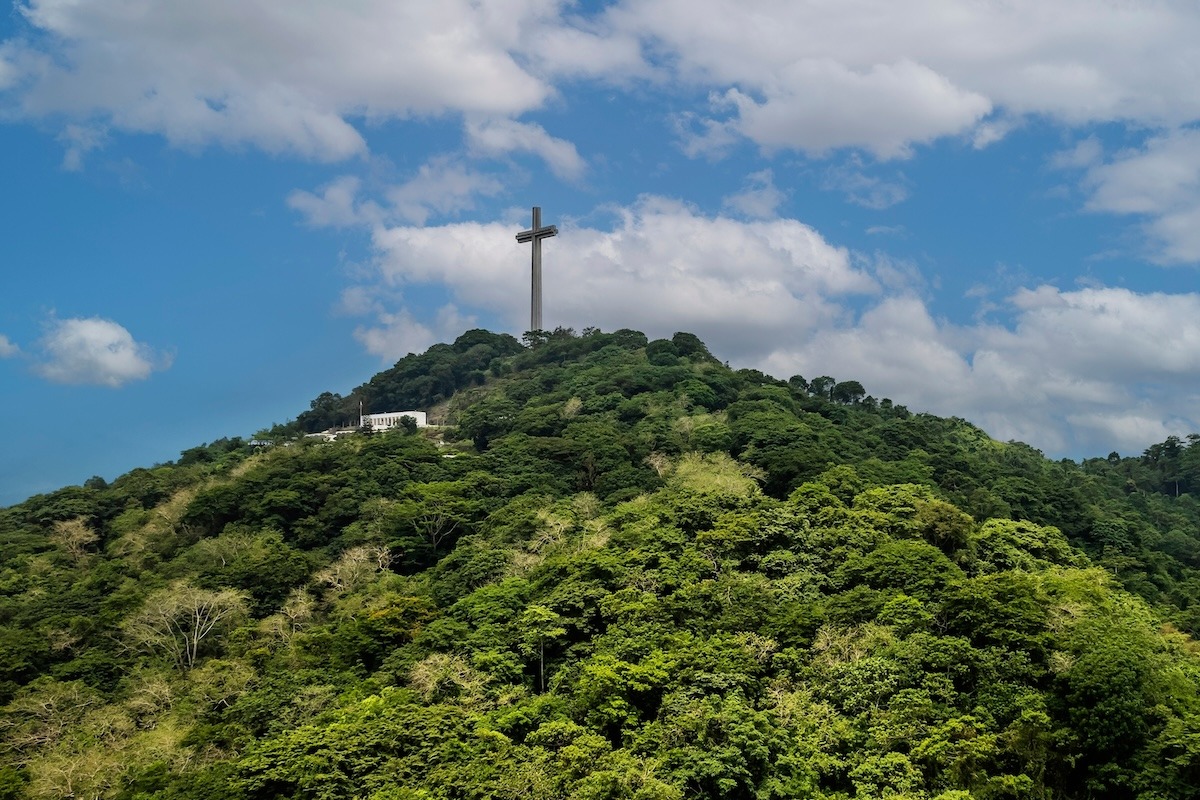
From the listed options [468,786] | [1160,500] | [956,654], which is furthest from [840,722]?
[1160,500]

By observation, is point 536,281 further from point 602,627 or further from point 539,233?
point 602,627

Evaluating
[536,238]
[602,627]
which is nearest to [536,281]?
[536,238]

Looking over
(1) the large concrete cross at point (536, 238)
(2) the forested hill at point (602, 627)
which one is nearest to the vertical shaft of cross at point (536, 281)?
(1) the large concrete cross at point (536, 238)

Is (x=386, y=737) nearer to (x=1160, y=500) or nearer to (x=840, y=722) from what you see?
(x=840, y=722)

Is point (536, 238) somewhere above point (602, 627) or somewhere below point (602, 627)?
above

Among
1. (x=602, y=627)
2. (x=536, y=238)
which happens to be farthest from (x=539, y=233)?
(x=602, y=627)

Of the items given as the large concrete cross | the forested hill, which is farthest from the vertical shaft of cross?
the forested hill

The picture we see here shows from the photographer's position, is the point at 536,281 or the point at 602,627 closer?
the point at 602,627

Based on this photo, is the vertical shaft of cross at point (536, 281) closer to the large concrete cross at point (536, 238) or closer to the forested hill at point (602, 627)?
the large concrete cross at point (536, 238)

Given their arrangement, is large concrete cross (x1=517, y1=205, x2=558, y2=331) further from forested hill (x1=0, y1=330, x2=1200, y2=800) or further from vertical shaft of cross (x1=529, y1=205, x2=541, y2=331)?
forested hill (x1=0, y1=330, x2=1200, y2=800)
